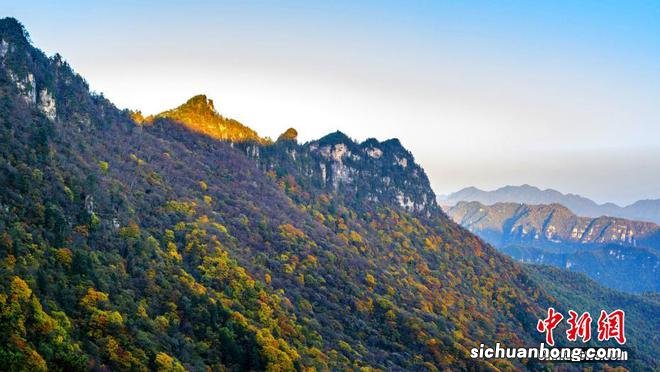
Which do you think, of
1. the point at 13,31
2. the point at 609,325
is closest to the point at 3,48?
the point at 13,31

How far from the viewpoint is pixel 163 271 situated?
349 ft

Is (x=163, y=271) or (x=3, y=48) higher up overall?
(x=3, y=48)

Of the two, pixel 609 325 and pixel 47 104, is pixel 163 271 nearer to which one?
pixel 47 104

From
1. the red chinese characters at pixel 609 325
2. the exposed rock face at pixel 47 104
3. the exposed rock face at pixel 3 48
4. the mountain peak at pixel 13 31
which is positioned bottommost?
the red chinese characters at pixel 609 325

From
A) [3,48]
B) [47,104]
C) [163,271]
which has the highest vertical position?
[3,48]

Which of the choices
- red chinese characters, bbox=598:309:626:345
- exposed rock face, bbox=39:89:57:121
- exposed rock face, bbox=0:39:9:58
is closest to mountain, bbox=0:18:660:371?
exposed rock face, bbox=39:89:57:121

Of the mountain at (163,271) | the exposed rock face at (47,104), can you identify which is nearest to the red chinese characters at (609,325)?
the mountain at (163,271)

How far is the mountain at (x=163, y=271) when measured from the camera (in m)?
76.8

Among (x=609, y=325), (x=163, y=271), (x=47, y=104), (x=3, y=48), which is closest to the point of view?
(x=163, y=271)

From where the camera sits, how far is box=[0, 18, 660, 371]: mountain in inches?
3022

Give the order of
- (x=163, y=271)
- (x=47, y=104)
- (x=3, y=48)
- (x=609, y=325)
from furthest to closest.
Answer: (x=47, y=104)
(x=3, y=48)
(x=609, y=325)
(x=163, y=271)

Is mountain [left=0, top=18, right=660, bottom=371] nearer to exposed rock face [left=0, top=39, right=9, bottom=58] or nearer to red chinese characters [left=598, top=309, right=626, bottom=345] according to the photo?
exposed rock face [left=0, top=39, right=9, bottom=58]

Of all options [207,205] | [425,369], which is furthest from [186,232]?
[425,369]

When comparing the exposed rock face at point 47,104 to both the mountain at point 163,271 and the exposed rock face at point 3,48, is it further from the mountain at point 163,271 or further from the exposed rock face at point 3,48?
the exposed rock face at point 3,48
